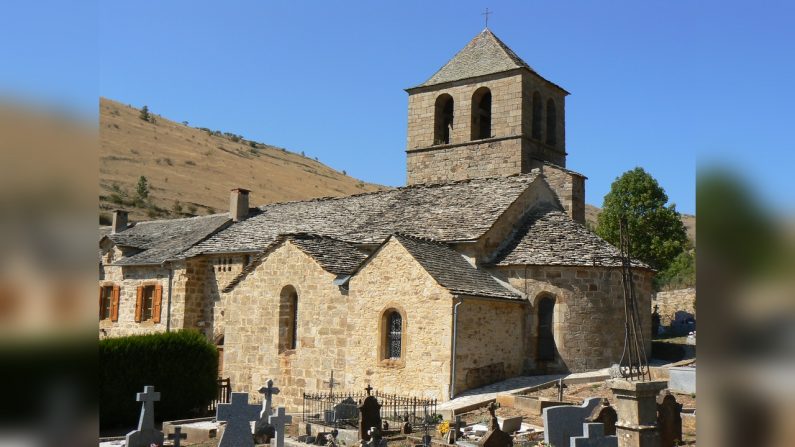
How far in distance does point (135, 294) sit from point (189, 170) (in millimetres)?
59551

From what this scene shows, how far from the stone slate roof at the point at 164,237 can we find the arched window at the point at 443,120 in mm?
10216

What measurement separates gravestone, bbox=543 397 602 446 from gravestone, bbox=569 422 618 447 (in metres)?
2.10

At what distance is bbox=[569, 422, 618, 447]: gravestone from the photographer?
32.4ft

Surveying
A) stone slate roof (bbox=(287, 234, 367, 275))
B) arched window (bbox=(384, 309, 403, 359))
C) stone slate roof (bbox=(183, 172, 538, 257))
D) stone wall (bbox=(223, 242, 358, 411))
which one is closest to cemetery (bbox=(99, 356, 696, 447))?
arched window (bbox=(384, 309, 403, 359))

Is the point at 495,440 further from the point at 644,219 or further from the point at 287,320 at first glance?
the point at 644,219

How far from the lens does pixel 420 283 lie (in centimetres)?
1897

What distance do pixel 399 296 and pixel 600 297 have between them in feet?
20.3

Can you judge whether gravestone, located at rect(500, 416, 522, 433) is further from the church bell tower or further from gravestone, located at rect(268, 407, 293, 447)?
the church bell tower

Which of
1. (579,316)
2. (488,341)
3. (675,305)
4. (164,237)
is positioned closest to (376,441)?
(488,341)

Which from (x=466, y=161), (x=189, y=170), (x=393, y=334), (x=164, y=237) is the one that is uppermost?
(x=189, y=170)

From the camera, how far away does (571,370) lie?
67.2 ft

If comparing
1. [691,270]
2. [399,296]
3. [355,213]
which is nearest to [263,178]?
[691,270]
